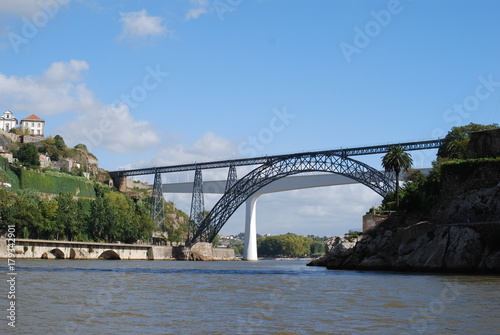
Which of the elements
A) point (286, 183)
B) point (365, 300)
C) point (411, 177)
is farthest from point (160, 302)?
point (286, 183)

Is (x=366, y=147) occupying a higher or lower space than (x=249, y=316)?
higher

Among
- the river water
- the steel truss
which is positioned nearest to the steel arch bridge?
the steel truss

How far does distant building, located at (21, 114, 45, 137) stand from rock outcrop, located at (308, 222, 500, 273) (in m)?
87.7

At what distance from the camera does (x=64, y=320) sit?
55.3 ft

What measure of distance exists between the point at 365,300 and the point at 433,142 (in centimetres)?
5256

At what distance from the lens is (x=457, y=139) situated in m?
65.9

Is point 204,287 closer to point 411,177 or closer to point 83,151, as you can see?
point 411,177

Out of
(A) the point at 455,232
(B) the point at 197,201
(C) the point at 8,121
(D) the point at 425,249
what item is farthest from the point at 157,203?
(A) the point at 455,232

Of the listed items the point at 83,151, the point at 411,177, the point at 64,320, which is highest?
the point at 83,151

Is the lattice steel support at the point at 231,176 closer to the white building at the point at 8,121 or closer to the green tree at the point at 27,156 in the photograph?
the green tree at the point at 27,156

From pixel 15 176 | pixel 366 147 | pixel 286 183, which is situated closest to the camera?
pixel 366 147

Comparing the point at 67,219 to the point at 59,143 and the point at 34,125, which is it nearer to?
the point at 59,143

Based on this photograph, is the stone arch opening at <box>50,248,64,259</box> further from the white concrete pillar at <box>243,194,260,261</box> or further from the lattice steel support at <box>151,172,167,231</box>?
the white concrete pillar at <box>243,194,260,261</box>

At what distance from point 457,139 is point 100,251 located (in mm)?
46233
